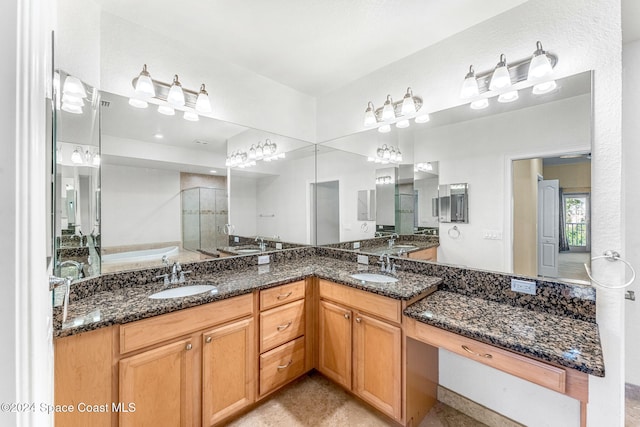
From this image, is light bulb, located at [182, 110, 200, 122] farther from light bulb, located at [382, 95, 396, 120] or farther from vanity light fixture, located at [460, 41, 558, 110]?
vanity light fixture, located at [460, 41, 558, 110]

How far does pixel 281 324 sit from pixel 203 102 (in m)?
1.81

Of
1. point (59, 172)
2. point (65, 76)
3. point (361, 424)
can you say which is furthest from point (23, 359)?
point (361, 424)

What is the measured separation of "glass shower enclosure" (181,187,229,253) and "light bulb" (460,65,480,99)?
2053mm

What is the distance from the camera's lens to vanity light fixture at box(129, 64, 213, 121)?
1808mm

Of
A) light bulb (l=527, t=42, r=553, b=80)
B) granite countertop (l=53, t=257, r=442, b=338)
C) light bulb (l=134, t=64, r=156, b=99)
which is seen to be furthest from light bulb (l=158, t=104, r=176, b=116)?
light bulb (l=527, t=42, r=553, b=80)

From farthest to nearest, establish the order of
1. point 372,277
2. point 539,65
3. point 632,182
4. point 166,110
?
point 372,277, point 166,110, point 632,182, point 539,65

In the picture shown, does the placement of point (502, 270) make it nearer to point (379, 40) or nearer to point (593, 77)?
point (593, 77)

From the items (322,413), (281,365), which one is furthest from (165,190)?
(322,413)

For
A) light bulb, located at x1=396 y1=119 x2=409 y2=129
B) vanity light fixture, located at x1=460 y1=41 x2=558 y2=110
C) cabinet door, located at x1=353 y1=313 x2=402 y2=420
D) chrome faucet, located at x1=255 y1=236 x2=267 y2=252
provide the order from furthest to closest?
chrome faucet, located at x1=255 y1=236 x2=267 y2=252 < light bulb, located at x1=396 y1=119 x2=409 y2=129 < cabinet door, located at x1=353 y1=313 x2=402 y2=420 < vanity light fixture, located at x1=460 y1=41 x2=558 y2=110

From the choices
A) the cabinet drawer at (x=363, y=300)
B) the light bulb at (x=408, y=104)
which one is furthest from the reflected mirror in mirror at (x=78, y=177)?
the light bulb at (x=408, y=104)

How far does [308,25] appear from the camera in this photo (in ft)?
6.06

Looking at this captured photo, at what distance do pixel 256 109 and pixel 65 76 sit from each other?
1349 mm

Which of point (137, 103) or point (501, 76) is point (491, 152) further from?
point (137, 103)

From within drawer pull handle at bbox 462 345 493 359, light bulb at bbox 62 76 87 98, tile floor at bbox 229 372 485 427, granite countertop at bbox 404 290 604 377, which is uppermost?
light bulb at bbox 62 76 87 98
